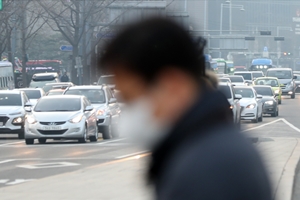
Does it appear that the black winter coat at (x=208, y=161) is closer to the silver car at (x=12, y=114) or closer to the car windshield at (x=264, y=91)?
the silver car at (x=12, y=114)

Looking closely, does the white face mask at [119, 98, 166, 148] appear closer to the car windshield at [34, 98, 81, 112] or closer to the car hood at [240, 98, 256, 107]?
the car windshield at [34, 98, 81, 112]

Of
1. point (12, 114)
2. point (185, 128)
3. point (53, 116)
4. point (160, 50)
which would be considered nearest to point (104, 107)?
point (12, 114)

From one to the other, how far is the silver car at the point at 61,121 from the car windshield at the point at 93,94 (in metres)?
2.39

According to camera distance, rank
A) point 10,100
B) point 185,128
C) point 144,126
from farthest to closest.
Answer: point 10,100 < point 144,126 < point 185,128

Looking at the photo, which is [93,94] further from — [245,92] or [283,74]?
[283,74]

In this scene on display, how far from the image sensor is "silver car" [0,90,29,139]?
2230 centimetres

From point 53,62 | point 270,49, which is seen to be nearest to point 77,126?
point 53,62

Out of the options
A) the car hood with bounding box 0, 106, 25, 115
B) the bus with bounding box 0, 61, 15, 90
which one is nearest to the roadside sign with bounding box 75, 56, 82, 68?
the bus with bounding box 0, 61, 15, 90

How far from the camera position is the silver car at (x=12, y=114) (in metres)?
22.3

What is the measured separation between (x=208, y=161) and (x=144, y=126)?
393 millimetres

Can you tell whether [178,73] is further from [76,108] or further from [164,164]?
[76,108]

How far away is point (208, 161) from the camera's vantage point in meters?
3.16

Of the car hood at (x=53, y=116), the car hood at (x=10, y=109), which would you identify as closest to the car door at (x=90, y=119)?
the car hood at (x=53, y=116)

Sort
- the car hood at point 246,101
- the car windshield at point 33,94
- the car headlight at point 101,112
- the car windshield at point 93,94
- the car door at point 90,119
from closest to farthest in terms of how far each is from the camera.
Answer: the car door at point 90,119 < the car headlight at point 101,112 < the car windshield at point 93,94 < the car hood at point 246,101 < the car windshield at point 33,94
